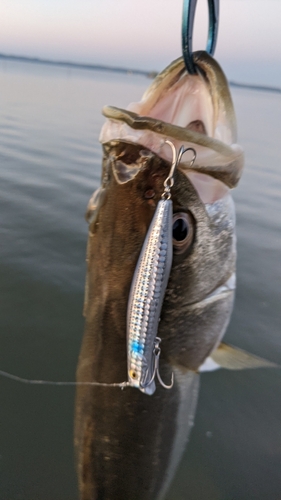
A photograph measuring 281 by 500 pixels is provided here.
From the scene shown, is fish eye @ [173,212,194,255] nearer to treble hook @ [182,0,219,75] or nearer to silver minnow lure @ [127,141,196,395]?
silver minnow lure @ [127,141,196,395]

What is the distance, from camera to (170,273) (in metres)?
1.50

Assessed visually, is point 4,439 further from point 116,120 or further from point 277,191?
point 277,191

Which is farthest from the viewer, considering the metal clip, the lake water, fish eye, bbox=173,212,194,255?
the lake water

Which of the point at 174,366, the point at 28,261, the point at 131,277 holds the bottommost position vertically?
the point at 28,261

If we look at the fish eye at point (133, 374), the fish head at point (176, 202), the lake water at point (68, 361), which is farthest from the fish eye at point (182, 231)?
the lake water at point (68, 361)

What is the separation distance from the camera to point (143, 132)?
4.37 feet

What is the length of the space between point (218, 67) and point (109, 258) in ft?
3.04

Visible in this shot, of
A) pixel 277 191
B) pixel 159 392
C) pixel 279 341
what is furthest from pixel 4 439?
pixel 277 191

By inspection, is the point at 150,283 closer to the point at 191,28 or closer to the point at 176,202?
the point at 176,202

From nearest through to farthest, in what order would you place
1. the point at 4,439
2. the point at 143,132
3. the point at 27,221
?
1. the point at 143,132
2. the point at 4,439
3. the point at 27,221

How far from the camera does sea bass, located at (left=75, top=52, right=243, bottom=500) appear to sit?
1.38 metres

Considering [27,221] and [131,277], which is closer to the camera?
[131,277]

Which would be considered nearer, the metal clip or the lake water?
the metal clip

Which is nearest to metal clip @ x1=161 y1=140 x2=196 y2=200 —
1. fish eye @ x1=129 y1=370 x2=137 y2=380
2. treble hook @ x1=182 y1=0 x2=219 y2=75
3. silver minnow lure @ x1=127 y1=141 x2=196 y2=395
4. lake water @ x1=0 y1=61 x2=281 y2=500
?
silver minnow lure @ x1=127 y1=141 x2=196 y2=395
